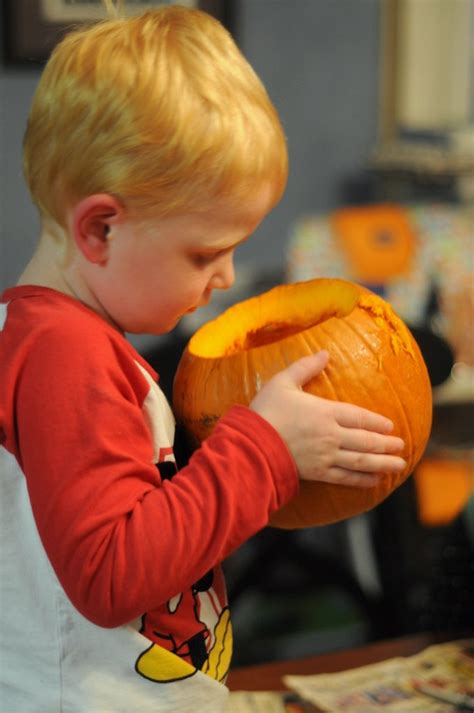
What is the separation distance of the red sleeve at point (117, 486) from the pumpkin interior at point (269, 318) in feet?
0.52

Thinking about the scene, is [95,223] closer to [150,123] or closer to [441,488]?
[150,123]

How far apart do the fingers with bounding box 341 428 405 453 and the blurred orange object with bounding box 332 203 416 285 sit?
1762mm

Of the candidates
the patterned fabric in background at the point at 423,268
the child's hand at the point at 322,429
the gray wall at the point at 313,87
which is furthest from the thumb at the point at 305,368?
the gray wall at the point at 313,87

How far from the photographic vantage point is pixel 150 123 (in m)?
0.80

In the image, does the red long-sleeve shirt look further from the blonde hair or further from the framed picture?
the framed picture

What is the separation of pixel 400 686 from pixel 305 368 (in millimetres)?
538

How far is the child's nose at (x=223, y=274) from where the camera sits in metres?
0.88

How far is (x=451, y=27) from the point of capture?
2.96 meters

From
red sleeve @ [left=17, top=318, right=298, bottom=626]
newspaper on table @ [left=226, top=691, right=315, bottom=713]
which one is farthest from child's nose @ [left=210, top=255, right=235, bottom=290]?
newspaper on table @ [left=226, top=691, right=315, bottom=713]

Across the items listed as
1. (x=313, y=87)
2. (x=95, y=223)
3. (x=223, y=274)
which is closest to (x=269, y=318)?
(x=223, y=274)

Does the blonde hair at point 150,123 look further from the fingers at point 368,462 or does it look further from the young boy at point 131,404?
the fingers at point 368,462

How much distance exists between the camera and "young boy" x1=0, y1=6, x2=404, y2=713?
79cm

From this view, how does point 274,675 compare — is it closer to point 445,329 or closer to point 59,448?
point 59,448

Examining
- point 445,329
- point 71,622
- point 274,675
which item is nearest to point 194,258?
point 71,622
